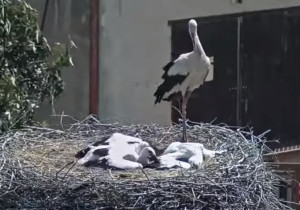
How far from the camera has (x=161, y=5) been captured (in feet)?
29.2

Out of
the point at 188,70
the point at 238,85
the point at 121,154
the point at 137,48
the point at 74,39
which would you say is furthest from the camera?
the point at 238,85

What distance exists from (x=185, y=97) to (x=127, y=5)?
3.43m

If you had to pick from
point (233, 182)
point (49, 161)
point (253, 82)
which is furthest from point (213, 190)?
point (253, 82)

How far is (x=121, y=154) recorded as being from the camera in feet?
14.3

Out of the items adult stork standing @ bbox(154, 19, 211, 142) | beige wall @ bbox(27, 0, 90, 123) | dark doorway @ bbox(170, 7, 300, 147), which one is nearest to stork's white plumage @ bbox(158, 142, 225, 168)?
adult stork standing @ bbox(154, 19, 211, 142)

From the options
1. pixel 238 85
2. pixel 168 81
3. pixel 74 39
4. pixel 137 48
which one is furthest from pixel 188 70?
pixel 238 85

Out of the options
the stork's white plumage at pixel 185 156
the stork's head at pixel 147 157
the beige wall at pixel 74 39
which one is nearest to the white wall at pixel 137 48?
the beige wall at pixel 74 39

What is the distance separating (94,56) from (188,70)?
3.63 meters

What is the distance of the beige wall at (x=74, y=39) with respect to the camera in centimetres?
839

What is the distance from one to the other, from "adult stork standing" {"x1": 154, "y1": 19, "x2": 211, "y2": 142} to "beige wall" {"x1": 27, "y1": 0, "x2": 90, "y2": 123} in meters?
3.21

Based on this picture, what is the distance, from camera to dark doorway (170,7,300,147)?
9.01 meters

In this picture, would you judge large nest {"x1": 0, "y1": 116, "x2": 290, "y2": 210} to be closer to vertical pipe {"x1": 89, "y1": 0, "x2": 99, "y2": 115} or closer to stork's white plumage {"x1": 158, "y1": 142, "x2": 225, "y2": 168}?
stork's white plumage {"x1": 158, "y1": 142, "x2": 225, "y2": 168}

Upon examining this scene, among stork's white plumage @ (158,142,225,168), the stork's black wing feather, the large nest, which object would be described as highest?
the stork's black wing feather

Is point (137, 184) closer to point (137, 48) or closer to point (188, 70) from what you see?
point (188, 70)
